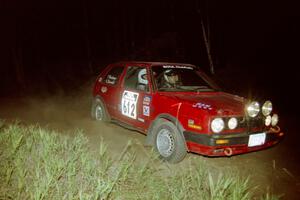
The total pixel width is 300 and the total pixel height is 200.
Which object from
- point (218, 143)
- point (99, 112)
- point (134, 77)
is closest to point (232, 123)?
point (218, 143)

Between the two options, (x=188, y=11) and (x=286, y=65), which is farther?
(x=188, y=11)

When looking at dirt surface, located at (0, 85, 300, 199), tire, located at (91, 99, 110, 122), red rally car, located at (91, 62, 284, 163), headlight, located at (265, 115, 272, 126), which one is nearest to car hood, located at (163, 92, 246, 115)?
red rally car, located at (91, 62, 284, 163)

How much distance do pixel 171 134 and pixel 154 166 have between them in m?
0.58

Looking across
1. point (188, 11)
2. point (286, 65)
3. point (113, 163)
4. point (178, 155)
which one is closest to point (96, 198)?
point (113, 163)

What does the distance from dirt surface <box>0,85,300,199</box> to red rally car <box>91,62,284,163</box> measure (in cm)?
41

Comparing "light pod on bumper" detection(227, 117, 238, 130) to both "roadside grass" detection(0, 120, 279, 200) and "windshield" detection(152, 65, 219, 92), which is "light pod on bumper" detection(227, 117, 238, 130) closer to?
"roadside grass" detection(0, 120, 279, 200)

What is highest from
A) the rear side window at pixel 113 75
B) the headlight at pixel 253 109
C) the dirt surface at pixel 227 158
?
the rear side window at pixel 113 75

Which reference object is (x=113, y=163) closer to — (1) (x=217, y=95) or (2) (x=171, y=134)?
(2) (x=171, y=134)

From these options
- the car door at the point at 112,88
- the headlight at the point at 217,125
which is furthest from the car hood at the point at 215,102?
the car door at the point at 112,88

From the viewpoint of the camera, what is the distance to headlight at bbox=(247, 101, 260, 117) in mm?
4668

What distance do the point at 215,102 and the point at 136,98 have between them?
4.99ft

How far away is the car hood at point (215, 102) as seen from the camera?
4531 millimetres

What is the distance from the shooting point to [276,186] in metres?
4.29

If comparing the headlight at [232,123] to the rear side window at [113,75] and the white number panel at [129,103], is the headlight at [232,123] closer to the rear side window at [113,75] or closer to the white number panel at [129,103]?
the white number panel at [129,103]
